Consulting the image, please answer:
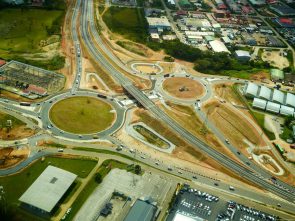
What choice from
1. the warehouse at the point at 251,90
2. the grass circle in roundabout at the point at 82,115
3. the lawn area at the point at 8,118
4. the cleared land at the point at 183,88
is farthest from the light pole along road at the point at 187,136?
the lawn area at the point at 8,118

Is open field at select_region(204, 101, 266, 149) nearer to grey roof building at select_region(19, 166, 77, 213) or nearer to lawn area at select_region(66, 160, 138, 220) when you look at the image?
lawn area at select_region(66, 160, 138, 220)

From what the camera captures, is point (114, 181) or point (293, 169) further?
point (293, 169)

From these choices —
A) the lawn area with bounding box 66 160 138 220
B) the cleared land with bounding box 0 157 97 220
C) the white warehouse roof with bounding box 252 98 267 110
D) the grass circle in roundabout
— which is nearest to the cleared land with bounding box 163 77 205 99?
the white warehouse roof with bounding box 252 98 267 110

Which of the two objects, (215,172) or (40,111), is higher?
(40,111)

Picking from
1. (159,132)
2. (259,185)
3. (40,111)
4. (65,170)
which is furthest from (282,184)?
(40,111)

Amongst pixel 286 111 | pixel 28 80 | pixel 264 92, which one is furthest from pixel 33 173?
pixel 264 92

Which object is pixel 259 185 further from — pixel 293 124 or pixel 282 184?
pixel 293 124

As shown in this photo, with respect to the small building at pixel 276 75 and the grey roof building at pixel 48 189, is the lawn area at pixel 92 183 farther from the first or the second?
the small building at pixel 276 75
